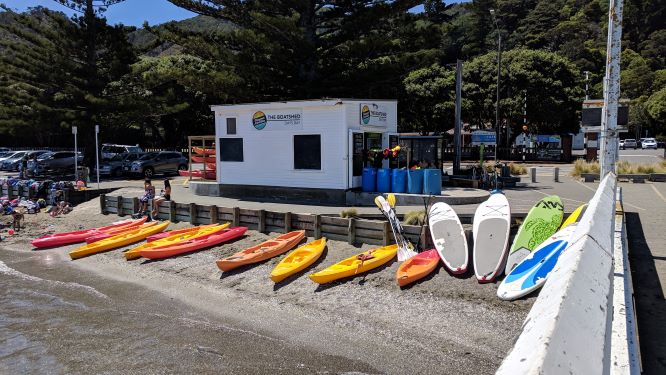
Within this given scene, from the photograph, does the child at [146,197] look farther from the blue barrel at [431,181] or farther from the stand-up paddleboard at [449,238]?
the stand-up paddleboard at [449,238]

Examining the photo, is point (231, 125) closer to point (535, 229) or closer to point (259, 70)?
point (259, 70)

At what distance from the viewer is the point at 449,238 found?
35.7 feet

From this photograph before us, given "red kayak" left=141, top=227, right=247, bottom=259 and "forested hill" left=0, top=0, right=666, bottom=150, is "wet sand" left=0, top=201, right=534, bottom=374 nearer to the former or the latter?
"red kayak" left=141, top=227, right=247, bottom=259

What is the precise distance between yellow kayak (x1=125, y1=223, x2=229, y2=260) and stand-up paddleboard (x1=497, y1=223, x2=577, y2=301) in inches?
332

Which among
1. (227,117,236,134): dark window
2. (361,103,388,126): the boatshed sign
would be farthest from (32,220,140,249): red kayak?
(361,103,388,126): the boatshed sign

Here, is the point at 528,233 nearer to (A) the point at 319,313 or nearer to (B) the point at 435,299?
(B) the point at 435,299

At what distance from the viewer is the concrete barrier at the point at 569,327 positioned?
4.90 ft

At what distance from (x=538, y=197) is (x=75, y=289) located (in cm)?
1453

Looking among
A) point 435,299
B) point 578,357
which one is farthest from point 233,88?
point 578,357

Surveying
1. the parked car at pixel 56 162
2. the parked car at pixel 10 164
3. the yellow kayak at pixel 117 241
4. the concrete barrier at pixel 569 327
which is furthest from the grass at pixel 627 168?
the parked car at pixel 10 164

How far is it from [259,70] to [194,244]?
50.2 ft

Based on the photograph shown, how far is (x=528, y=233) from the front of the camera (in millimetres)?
10422

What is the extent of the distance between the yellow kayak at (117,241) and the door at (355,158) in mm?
6104

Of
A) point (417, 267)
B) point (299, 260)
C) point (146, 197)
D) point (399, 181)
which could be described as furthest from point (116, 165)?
point (417, 267)
